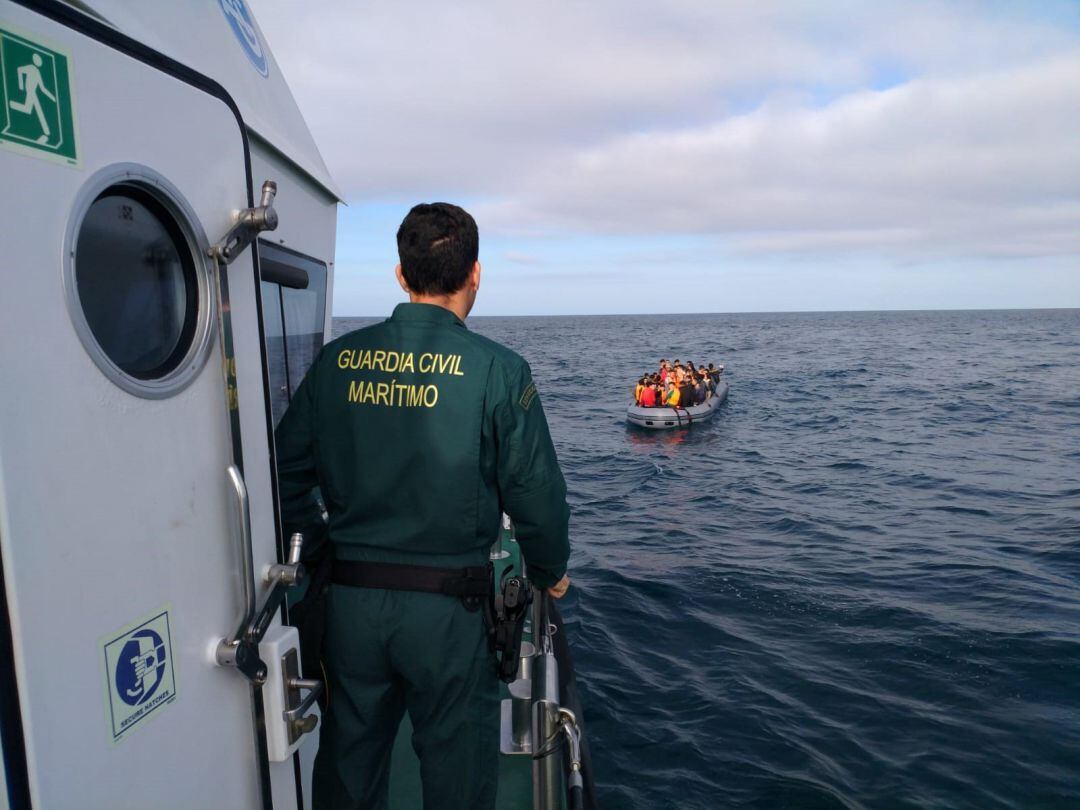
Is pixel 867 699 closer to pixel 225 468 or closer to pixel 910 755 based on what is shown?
pixel 910 755

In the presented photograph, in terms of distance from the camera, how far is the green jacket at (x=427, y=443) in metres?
2.23

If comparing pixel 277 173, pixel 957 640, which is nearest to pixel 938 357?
pixel 957 640

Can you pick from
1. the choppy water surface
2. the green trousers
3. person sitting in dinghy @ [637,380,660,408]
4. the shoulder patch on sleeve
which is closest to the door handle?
the green trousers

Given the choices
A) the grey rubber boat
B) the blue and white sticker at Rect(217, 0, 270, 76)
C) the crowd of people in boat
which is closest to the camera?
the blue and white sticker at Rect(217, 0, 270, 76)

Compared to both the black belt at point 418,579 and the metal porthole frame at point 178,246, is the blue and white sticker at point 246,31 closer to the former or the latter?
the metal porthole frame at point 178,246

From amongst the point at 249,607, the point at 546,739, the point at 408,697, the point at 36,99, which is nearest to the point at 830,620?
the point at 546,739

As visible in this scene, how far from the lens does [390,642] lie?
2.22m

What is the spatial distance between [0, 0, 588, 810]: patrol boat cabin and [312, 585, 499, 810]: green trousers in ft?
0.55

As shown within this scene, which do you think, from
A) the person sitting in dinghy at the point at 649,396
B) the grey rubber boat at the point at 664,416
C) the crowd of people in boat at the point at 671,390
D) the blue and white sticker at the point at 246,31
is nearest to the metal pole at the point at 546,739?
the blue and white sticker at the point at 246,31

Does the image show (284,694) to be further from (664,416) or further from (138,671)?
(664,416)

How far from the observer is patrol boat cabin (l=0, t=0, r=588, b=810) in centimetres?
130

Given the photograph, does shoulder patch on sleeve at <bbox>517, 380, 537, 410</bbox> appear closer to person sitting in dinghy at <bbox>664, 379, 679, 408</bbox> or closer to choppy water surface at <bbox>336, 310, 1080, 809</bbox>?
choppy water surface at <bbox>336, 310, 1080, 809</bbox>

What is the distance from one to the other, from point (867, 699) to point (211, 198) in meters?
7.06

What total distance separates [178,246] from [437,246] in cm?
77
